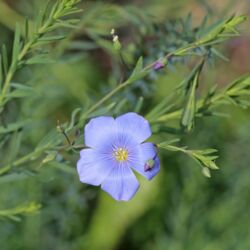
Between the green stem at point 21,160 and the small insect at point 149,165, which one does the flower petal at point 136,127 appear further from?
the green stem at point 21,160

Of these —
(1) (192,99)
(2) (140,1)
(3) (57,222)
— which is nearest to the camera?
(1) (192,99)

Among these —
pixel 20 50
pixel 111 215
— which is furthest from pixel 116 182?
pixel 111 215

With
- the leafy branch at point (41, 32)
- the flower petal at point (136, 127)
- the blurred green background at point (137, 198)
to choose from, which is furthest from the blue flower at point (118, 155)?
the blurred green background at point (137, 198)

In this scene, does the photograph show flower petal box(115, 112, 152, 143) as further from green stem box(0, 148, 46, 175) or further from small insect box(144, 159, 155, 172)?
green stem box(0, 148, 46, 175)

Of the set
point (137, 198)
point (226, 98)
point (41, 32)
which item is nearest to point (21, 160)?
point (41, 32)

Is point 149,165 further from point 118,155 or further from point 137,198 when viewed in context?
point 137,198

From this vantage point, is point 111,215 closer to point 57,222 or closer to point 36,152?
point 57,222
